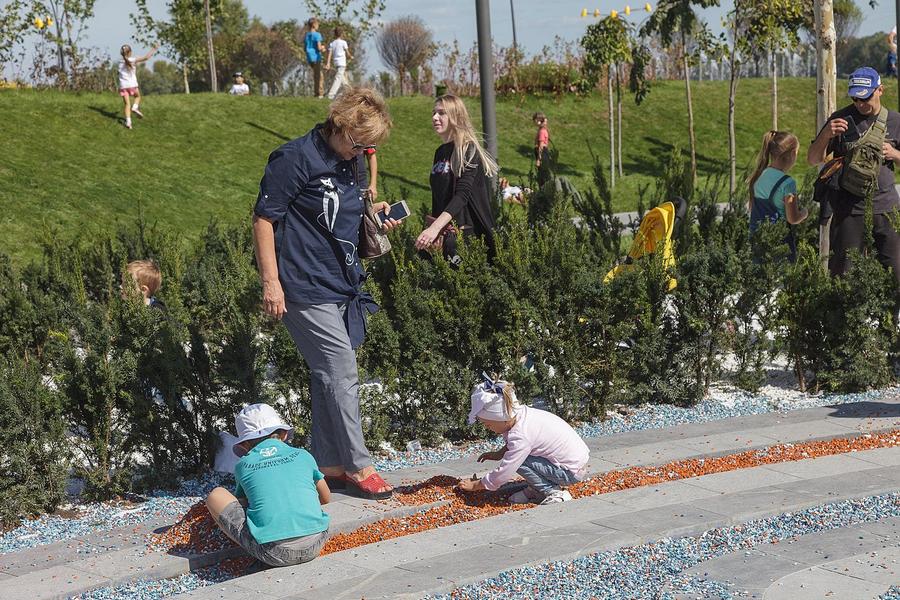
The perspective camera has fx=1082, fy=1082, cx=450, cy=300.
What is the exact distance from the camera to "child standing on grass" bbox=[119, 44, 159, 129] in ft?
63.6

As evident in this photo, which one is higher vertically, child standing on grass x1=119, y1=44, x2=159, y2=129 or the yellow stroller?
child standing on grass x1=119, y1=44, x2=159, y2=129

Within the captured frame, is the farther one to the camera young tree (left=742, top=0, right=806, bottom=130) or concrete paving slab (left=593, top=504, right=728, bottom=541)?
young tree (left=742, top=0, right=806, bottom=130)

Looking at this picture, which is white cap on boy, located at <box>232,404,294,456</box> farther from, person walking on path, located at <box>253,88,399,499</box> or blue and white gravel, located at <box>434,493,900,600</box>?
blue and white gravel, located at <box>434,493,900,600</box>

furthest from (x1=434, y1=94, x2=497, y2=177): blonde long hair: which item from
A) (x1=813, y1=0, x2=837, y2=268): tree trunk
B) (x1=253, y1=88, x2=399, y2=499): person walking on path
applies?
(x1=813, y1=0, x2=837, y2=268): tree trunk

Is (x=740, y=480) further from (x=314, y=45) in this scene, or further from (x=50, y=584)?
(x=314, y=45)

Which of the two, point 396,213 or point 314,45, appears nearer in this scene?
point 396,213

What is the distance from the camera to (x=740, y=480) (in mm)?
5246

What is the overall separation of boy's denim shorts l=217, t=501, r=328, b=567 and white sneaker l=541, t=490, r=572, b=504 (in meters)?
1.15

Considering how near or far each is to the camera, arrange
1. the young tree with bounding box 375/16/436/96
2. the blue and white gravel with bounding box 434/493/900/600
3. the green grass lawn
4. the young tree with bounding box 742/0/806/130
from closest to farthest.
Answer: the blue and white gravel with bounding box 434/493/900/600, the green grass lawn, the young tree with bounding box 742/0/806/130, the young tree with bounding box 375/16/436/96

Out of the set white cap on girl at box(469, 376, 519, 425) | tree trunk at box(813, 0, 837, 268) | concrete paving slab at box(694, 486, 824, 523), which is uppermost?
tree trunk at box(813, 0, 837, 268)

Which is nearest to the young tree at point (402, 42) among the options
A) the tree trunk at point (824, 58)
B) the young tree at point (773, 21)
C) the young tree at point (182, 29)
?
the young tree at point (182, 29)

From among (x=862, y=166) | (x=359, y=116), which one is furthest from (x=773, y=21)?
(x=359, y=116)

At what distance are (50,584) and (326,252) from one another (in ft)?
5.96

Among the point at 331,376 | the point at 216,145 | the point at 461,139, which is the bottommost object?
the point at 331,376
